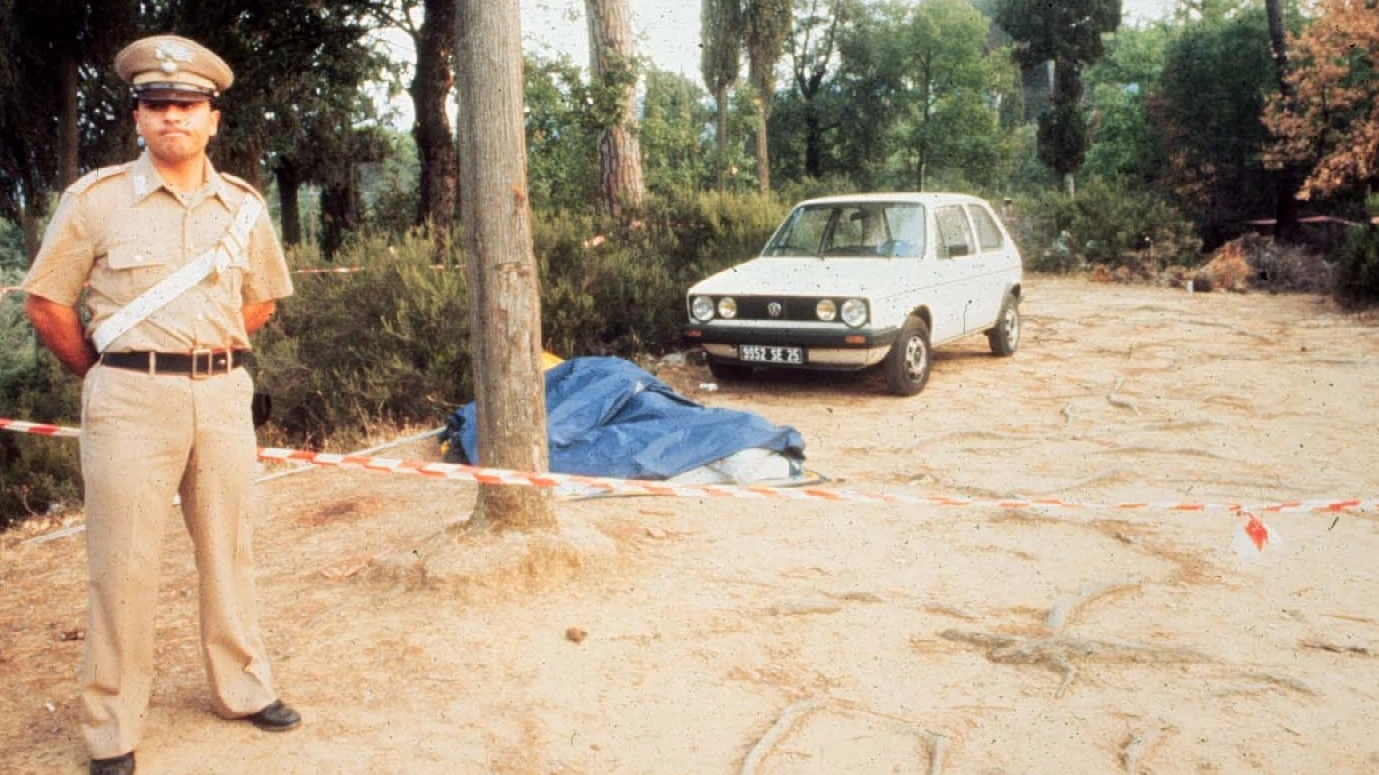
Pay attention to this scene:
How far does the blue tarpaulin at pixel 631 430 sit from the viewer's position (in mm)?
7188

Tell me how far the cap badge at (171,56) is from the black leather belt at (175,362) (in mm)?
791

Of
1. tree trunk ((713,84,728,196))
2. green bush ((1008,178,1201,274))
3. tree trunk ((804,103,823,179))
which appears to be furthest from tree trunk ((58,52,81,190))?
tree trunk ((804,103,823,179))

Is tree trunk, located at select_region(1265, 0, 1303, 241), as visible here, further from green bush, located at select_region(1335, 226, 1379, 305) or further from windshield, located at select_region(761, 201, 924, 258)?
windshield, located at select_region(761, 201, 924, 258)

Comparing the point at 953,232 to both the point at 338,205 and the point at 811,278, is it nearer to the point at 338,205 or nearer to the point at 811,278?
the point at 811,278

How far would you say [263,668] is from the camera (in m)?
3.78

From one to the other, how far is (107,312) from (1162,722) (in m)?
3.49

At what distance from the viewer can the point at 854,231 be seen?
34.6ft

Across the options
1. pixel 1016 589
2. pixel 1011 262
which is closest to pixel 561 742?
pixel 1016 589

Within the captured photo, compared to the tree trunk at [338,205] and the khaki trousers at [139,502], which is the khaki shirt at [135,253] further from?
the tree trunk at [338,205]

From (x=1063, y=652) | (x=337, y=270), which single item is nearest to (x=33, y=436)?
(x=337, y=270)

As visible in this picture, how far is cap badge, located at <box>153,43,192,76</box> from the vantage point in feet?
10.9

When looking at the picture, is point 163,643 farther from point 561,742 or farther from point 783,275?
point 783,275

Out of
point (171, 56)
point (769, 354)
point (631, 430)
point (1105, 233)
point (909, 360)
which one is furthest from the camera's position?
point (1105, 233)

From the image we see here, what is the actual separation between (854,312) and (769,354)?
82 centimetres
